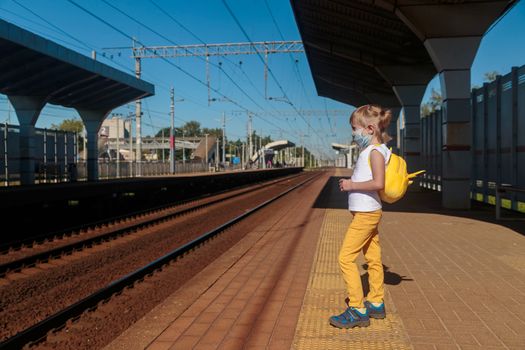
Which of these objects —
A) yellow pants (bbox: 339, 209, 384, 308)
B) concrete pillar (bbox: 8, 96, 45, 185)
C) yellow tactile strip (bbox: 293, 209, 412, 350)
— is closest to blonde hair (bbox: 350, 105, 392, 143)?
yellow pants (bbox: 339, 209, 384, 308)

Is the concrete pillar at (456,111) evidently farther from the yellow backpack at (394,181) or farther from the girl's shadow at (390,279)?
the yellow backpack at (394,181)

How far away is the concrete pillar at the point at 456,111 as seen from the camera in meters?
13.2

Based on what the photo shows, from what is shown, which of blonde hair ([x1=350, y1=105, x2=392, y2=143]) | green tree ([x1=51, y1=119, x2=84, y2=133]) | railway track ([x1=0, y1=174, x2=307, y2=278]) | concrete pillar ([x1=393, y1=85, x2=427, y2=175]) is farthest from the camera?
green tree ([x1=51, y1=119, x2=84, y2=133])

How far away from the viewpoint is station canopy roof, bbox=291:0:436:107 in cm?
1736

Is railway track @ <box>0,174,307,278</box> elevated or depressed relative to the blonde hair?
depressed

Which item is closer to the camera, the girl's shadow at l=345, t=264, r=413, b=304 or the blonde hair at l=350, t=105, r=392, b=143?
the blonde hair at l=350, t=105, r=392, b=143

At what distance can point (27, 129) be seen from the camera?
63.0 ft

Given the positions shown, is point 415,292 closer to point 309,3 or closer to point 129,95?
point 309,3

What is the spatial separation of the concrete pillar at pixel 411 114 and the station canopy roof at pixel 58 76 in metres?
12.5

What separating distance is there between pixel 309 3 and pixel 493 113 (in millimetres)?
7939

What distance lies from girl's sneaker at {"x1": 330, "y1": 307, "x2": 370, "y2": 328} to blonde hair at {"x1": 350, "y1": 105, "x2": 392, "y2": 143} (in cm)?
147

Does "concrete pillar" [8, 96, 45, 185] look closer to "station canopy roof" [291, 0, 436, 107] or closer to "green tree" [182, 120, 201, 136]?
"station canopy roof" [291, 0, 436, 107]

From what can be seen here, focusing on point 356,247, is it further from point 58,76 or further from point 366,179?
point 58,76

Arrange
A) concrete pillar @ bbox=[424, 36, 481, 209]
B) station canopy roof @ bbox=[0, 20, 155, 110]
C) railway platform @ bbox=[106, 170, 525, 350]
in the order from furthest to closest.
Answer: station canopy roof @ bbox=[0, 20, 155, 110] < concrete pillar @ bbox=[424, 36, 481, 209] < railway platform @ bbox=[106, 170, 525, 350]
